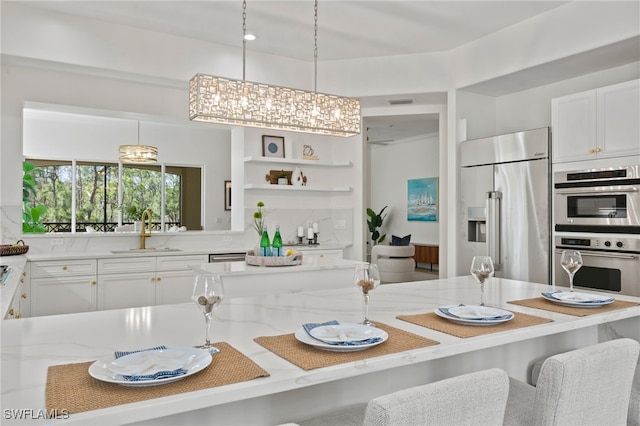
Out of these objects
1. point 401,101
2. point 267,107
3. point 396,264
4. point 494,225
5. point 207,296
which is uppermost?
point 401,101

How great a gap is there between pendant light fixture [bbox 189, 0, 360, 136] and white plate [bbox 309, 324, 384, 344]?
197 cm

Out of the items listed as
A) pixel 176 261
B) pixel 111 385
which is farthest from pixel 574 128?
pixel 111 385

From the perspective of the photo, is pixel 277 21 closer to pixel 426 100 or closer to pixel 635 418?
pixel 426 100

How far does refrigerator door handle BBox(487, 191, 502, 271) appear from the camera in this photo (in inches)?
169

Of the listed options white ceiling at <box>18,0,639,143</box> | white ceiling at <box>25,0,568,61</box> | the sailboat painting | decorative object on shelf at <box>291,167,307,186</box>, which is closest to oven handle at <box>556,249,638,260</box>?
white ceiling at <box>18,0,639,143</box>

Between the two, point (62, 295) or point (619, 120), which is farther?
point (62, 295)

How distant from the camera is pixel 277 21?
13.5 ft

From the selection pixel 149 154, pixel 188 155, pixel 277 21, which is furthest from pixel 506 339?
pixel 188 155

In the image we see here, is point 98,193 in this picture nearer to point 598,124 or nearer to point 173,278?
point 173,278

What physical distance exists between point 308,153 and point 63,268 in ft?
9.43

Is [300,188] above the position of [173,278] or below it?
above

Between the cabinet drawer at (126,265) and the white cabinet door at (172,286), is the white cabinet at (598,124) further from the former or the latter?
the cabinet drawer at (126,265)

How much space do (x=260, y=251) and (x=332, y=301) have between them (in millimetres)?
1462

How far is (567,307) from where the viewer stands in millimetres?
1822
